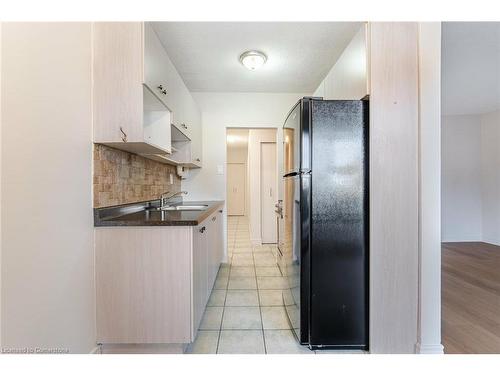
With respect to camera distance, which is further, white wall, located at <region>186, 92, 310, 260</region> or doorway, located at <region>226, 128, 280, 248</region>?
doorway, located at <region>226, 128, 280, 248</region>

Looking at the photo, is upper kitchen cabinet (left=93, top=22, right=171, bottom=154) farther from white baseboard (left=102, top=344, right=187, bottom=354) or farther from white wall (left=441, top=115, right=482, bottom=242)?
white wall (left=441, top=115, right=482, bottom=242)

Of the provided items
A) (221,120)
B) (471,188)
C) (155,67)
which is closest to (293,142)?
(155,67)

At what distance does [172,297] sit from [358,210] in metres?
1.28

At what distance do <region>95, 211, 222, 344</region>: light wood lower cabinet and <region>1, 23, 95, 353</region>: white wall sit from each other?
0.25ft

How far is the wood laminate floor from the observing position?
155 centimetres

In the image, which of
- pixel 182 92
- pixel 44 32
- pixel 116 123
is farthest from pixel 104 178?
pixel 182 92

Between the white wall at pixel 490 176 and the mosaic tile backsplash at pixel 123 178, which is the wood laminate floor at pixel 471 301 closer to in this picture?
the white wall at pixel 490 176

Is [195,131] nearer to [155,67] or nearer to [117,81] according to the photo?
[155,67]

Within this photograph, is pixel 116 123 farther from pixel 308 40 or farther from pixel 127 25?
pixel 308 40

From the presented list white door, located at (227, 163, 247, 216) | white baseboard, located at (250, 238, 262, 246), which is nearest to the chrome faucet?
white baseboard, located at (250, 238, 262, 246)

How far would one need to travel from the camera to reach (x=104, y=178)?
1477 mm

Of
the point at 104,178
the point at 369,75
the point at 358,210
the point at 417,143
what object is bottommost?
the point at 358,210

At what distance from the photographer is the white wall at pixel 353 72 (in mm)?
1426

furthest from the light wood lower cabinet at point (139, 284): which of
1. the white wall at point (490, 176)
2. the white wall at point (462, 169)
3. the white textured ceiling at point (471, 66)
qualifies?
the white wall at point (490, 176)
